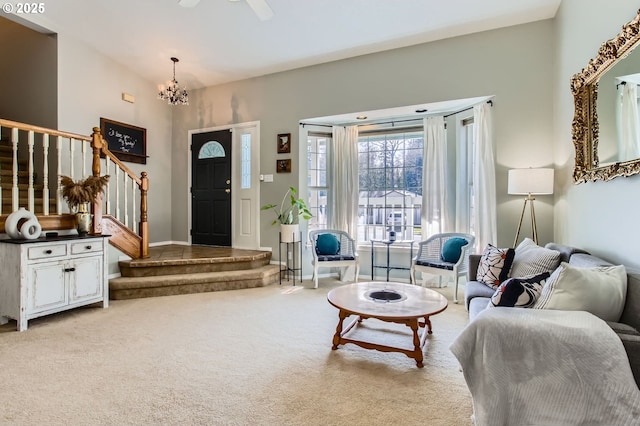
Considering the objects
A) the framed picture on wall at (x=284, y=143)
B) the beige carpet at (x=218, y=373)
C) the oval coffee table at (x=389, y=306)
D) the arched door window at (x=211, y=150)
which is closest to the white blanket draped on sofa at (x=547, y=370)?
the beige carpet at (x=218, y=373)

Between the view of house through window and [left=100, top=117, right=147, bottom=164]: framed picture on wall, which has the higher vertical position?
[left=100, top=117, right=147, bottom=164]: framed picture on wall

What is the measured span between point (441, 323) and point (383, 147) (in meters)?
2.93

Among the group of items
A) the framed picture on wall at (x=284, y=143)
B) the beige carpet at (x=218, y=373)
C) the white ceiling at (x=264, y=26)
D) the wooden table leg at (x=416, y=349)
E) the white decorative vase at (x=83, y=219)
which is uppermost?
the white ceiling at (x=264, y=26)

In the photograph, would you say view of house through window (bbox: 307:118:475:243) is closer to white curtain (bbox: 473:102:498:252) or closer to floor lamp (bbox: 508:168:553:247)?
white curtain (bbox: 473:102:498:252)

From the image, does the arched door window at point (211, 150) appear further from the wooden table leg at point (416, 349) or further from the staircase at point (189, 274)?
the wooden table leg at point (416, 349)

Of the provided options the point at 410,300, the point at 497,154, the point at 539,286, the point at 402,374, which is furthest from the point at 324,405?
the point at 497,154

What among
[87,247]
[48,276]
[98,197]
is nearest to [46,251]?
[48,276]

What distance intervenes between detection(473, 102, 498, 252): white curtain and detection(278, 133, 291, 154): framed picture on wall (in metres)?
2.69

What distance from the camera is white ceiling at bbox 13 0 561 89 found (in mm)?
3682

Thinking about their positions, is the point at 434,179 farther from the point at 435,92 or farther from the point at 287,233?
the point at 287,233

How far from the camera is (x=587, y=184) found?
2.79m

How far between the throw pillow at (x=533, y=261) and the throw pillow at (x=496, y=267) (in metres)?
0.05

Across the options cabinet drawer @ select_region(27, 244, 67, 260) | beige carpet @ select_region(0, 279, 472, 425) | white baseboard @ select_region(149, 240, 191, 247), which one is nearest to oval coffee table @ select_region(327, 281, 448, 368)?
beige carpet @ select_region(0, 279, 472, 425)

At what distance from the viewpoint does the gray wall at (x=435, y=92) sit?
371 centimetres
